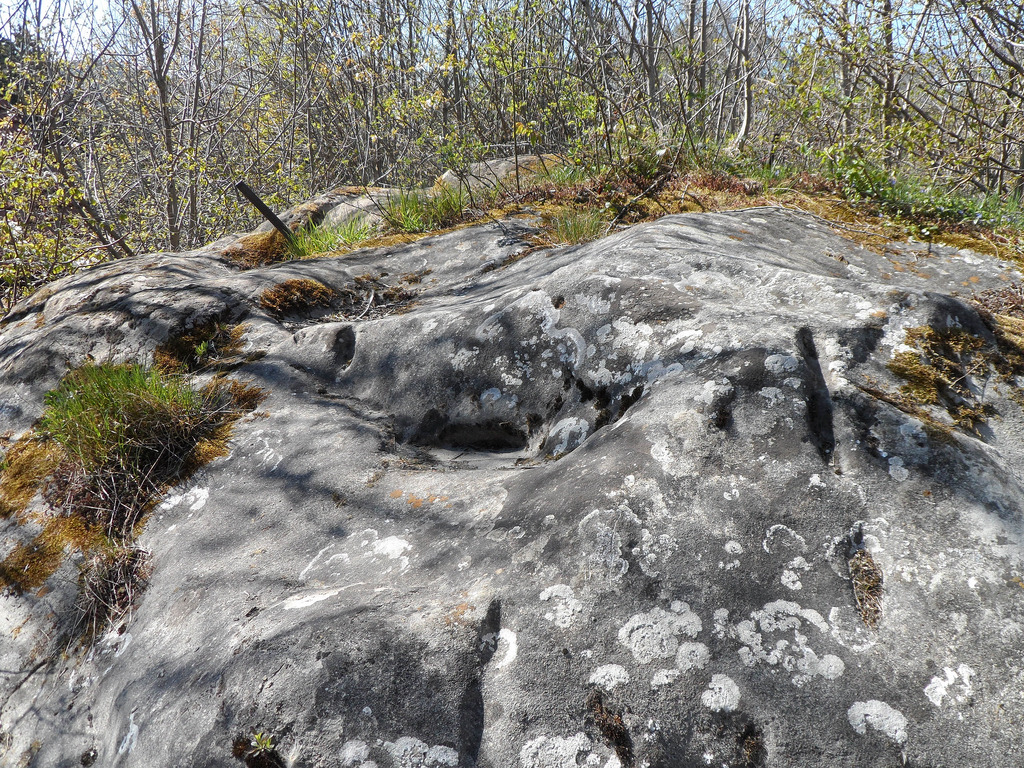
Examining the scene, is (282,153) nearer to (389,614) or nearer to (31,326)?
(31,326)

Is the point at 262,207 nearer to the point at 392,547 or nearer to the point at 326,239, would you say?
the point at 326,239

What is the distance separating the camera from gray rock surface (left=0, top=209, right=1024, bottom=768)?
1.59m

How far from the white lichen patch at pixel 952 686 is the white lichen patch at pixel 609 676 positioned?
781 millimetres

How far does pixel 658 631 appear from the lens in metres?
1.72

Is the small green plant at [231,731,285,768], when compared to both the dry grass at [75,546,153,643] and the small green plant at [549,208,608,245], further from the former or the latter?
the small green plant at [549,208,608,245]

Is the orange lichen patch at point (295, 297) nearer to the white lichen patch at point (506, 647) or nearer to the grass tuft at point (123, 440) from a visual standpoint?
the grass tuft at point (123, 440)

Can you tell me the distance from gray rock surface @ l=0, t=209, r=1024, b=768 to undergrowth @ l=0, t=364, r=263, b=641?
148mm

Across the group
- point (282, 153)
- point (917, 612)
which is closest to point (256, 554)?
point (917, 612)

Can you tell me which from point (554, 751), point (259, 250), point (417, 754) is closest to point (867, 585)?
point (554, 751)

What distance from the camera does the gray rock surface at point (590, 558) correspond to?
1.59 m

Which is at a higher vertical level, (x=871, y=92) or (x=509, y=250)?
(x=871, y=92)

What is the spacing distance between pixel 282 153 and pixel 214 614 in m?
11.7

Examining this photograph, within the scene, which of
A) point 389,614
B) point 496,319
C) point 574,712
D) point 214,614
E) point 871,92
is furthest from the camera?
point 871,92

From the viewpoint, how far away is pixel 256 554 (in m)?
2.47
